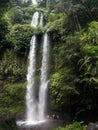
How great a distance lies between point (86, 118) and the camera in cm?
1148

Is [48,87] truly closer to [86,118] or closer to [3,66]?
[86,118]

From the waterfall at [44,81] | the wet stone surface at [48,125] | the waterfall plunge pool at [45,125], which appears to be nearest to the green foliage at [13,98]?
the waterfall at [44,81]

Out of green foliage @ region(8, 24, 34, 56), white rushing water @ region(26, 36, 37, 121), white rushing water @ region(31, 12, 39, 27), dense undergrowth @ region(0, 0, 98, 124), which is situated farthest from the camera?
white rushing water @ region(31, 12, 39, 27)

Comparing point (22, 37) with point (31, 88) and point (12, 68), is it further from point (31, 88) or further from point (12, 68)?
point (31, 88)

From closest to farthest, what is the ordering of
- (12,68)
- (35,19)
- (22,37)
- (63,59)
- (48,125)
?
1. (48,125)
2. (63,59)
3. (12,68)
4. (22,37)
5. (35,19)

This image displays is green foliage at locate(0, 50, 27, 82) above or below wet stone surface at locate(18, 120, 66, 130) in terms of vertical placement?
above

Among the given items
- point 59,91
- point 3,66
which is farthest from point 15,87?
point 59,91

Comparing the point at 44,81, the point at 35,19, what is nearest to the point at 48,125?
the point at 44,81

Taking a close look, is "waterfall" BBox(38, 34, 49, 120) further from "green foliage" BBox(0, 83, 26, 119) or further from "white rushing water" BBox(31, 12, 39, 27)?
"white rushing water" BBox(31, 12, 39, 27)

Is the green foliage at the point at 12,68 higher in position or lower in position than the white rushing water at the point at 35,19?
lower

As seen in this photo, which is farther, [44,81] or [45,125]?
[44,81]

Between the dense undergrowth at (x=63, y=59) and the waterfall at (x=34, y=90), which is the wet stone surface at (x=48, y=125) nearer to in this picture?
the dense undergrowth at (x=63, y=59)

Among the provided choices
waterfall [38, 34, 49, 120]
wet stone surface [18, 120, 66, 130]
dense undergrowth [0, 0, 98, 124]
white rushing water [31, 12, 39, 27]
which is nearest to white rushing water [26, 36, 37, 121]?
dense undergrowth [0, 0, 98, 124]

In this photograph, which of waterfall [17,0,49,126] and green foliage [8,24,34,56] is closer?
waterfall [17,0,49,126]
